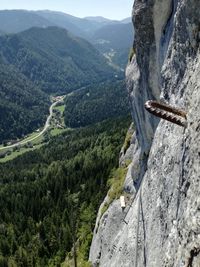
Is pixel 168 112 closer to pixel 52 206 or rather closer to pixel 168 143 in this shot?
pixel 168 143

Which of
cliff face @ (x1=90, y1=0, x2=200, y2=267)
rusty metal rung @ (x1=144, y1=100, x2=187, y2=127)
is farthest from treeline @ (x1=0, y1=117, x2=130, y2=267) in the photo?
rusty metal rung @ (x1=144, y1=100, x2=187, y2=127)

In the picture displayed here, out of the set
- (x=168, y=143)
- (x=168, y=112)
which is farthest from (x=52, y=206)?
(x=168, y=112)

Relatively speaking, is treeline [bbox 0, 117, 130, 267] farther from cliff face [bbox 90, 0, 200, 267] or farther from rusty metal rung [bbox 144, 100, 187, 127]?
rusty metal rung [bbox 144, 100, 187, 127]

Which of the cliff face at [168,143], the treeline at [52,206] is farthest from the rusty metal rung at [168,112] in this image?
the treeline at [52,206]

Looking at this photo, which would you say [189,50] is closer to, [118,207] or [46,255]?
[118,207]

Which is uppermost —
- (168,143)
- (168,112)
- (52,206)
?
(168,112)

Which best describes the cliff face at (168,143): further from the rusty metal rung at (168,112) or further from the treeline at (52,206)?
the treeline at (52,206)

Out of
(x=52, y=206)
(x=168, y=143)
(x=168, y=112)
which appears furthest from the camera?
(x=52, y=206)

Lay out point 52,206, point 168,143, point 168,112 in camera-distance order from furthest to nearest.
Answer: point 52,206 < point 168,143 < point 168,112
